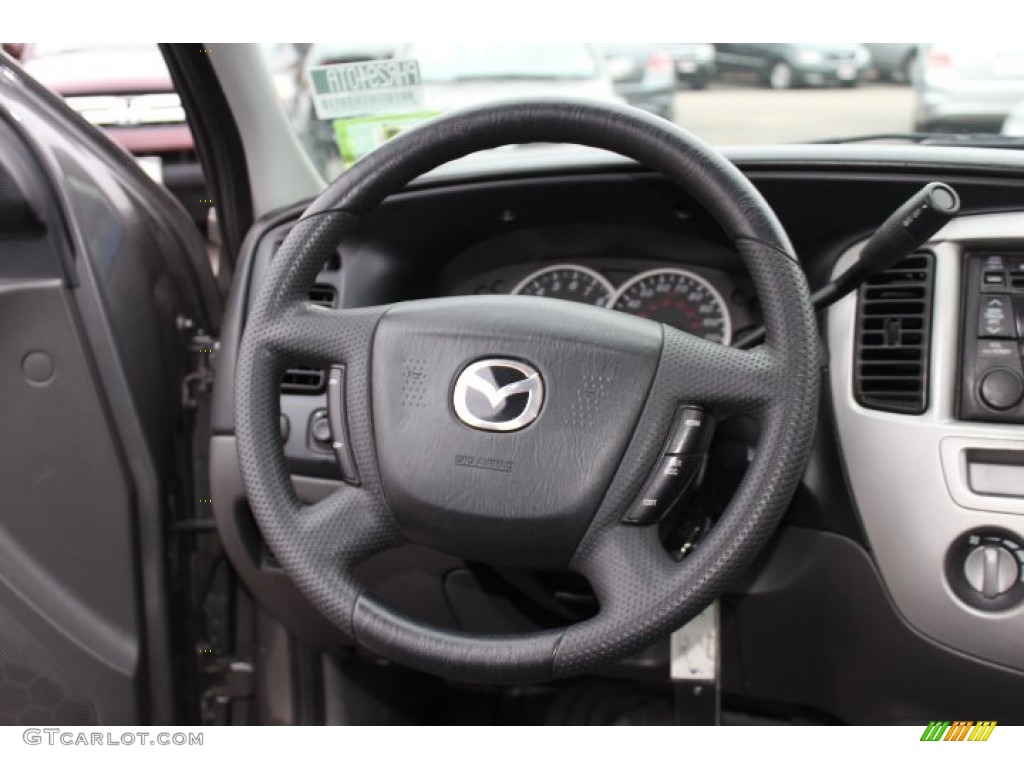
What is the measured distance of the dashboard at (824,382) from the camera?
116cm

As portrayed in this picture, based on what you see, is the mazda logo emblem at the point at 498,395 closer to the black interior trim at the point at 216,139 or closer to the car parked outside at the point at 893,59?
the black interior trim at the point at 216,139

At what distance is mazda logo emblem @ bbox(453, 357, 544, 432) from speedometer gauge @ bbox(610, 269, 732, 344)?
1.35 feet

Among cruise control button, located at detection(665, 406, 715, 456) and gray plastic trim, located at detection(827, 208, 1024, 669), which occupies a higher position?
cruise control button, located at detection(665, 406, 715, 456)

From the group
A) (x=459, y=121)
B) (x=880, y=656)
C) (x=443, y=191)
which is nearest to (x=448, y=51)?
(x=443, y=191)

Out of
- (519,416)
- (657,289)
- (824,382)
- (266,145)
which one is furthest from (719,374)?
(266,145)

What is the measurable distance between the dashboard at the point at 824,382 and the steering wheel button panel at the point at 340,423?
269mm

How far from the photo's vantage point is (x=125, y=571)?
140cm

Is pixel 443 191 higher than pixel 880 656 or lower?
higher

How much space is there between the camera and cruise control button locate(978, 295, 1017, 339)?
1.15 meters

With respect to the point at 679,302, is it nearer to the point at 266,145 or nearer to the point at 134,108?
the point at 266,145

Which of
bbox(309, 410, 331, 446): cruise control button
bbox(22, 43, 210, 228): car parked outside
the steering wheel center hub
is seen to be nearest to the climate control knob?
the steering wheel center hub

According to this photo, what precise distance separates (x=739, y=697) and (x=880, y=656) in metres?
0.30

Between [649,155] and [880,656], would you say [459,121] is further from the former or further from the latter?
[880,656]

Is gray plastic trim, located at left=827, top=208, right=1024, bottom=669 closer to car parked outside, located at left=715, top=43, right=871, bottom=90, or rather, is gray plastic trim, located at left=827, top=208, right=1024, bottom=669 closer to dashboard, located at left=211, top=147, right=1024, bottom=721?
dashboard, located at left=211, top=147, right=1024, bottom=721
